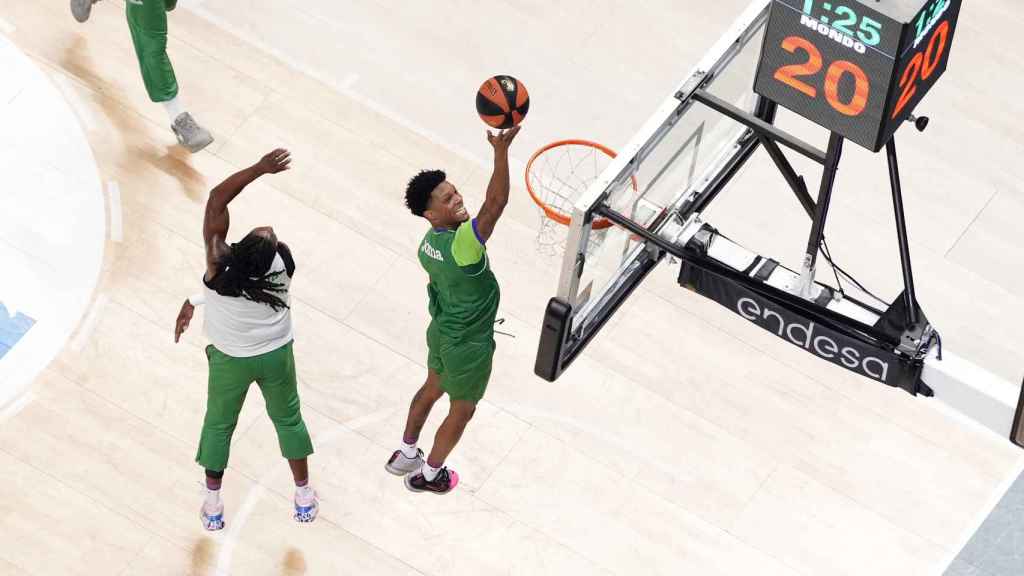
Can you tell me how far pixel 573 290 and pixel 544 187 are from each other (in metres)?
1.60

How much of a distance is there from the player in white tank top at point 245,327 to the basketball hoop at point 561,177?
1.61 meters

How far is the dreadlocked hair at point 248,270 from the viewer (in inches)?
290

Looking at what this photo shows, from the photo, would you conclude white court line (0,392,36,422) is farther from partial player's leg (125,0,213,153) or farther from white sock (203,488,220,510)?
partial player's leg (125,0,213,153)


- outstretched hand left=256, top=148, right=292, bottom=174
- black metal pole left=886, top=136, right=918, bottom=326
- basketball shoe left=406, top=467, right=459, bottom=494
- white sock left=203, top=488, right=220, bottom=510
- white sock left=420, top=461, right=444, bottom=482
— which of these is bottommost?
white sock left=203, top=488, right=220, bottom=510

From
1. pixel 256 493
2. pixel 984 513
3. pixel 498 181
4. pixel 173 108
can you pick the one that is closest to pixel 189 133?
pixel 173 108

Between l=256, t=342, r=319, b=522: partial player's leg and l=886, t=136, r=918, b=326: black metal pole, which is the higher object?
l=886, t=136, r=918, b=326: black metal pole

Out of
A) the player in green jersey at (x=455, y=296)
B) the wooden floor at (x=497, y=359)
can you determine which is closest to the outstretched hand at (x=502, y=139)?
the player in green jersey at (x=455, y=296)

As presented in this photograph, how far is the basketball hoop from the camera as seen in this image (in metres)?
9.03

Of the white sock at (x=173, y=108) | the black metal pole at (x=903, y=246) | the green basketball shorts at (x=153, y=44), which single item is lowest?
the white sock at (x=173, y=108)

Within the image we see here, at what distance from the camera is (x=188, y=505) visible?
28.0ft

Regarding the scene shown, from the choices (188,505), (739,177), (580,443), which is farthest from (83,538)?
(739,177)

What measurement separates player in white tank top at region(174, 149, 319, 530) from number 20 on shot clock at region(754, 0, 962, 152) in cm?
213

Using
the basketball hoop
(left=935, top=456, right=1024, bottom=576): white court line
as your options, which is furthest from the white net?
(left=935, top=456, right=1024, bottom=576): white court line

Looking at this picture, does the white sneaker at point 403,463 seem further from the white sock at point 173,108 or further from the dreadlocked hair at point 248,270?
the white sock at point 173,108
